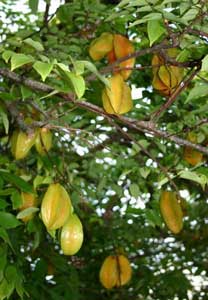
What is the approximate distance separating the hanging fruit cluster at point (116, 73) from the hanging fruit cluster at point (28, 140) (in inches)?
15.2

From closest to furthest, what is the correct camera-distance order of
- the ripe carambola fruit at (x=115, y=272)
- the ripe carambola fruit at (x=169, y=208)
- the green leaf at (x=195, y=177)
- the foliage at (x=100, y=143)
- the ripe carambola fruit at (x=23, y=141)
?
1. the green leaf at (x=195, y=177)
2. the foliage at (x=100, y=143)
3. the ripe carambola fruit at (x=23, y=141)
4. the ripe carambola fruit at (x=169, y=208)
5. the ripe carambola fruit at (x=115, y=272)

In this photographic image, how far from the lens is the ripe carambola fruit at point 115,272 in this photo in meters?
3.20

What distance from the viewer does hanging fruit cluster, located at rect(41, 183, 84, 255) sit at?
181 centimetres

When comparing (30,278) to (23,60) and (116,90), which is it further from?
(23,60)

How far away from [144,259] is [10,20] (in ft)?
7.21

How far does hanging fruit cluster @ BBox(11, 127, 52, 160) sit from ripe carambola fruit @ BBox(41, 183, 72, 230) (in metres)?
0.36

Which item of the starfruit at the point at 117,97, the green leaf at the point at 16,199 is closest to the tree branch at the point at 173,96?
the starfruit at the point at 117,97

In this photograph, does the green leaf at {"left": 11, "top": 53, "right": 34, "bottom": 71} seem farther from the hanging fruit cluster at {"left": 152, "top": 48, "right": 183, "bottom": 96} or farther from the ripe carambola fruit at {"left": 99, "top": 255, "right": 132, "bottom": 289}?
the ripe carambola fruit at {"left": 99, "top": 255, "right": 132, "bottom": 289}

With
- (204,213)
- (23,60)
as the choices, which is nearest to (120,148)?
(204,213)

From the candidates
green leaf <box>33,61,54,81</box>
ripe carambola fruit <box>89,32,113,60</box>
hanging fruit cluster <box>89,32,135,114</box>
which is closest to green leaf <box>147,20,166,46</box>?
hanging fruit cluster <box>89,32,135,114</box>

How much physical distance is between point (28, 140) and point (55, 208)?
1.59ft

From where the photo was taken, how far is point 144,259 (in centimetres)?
448

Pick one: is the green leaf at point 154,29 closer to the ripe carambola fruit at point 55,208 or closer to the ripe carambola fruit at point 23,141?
the ripe carambola fruit at point 55,208

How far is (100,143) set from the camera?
2.08 metres
